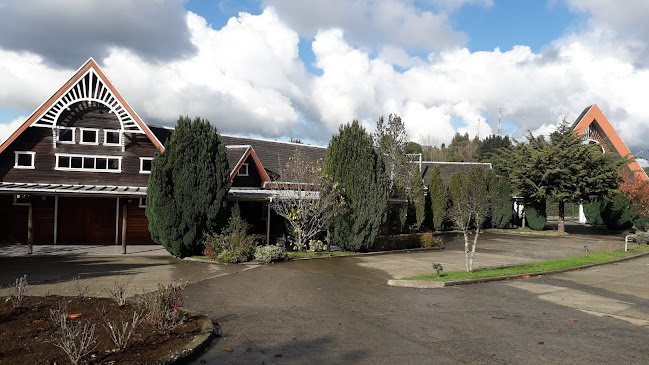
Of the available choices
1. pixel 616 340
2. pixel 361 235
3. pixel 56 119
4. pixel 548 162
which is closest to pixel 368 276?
pixel 361 235

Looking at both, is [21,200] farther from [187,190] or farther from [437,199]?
[437,199]

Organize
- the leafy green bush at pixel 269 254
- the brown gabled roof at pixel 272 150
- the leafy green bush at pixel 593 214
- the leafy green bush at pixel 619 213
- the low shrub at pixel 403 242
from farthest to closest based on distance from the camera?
the leafy green bush at pixel 593 214 → the leafy green bush at pixel 619 213 → the brown gabled roof at pixel 272 150 → the low shrub at pixel 403 242 → the leafy green bush at pixel 269 254

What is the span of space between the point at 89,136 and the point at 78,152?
0.88m

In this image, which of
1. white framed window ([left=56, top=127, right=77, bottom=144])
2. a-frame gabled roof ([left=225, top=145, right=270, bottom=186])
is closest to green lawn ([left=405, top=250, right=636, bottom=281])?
a-frame gabled roof ([left=225, top=145, right=270, bottom=186])

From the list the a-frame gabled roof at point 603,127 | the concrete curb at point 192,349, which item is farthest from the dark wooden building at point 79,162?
the a-frame gabled roof at point 603,127

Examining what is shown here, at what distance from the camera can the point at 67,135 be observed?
2117 centimetres

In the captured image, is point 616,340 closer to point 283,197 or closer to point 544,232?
point 283,197

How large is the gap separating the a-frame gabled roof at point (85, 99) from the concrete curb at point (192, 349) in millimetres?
16263

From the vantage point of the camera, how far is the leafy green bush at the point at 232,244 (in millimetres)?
15328

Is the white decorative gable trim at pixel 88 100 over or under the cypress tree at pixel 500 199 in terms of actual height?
over

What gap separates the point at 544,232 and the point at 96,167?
96.0 ft

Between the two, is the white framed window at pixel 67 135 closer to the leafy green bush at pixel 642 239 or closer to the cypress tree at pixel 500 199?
the cypress tree at pixel 500 199

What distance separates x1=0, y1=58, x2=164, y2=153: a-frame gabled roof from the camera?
66.4ft

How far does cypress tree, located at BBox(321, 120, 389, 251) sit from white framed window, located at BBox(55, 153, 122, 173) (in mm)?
10347
